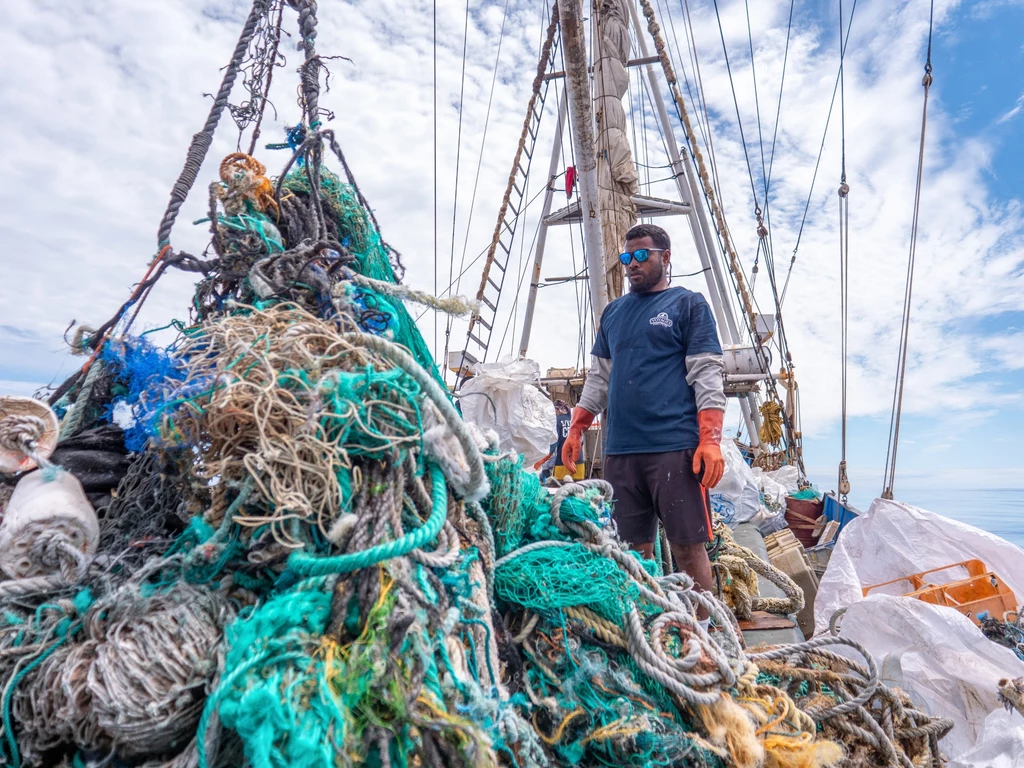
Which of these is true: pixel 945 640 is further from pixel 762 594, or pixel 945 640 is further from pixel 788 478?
pixel 788 478

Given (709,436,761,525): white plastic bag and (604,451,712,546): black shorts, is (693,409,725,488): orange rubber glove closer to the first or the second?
(604,451,712,546): black shorts

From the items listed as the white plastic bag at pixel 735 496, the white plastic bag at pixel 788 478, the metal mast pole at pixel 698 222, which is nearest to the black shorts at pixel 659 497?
the white plastic bag at pixel 735 496

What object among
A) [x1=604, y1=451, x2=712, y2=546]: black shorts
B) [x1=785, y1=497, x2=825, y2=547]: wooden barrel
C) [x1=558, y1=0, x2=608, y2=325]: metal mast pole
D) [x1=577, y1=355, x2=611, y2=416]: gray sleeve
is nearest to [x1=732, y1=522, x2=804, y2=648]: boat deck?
[x1=604, y1=451, x2=712, y2=546]: black shorts

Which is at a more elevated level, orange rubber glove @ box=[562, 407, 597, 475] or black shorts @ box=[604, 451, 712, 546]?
orange rubber glove @ box=[562, 407, 597, 475]

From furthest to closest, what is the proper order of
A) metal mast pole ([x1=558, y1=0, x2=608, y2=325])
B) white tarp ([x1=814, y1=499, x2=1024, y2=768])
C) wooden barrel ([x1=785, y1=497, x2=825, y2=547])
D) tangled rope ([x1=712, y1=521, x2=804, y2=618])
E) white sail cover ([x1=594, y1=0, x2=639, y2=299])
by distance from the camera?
wooden barrel ([x1=785, y1=497, x2=825, y2=547]) < white sail cover ([x1=594, y1=0, x2=639, y2=299]) < metal mast pole ([x1=558, y1=0, x2=608, y2=325]) < tangled rope ([x1=712, y1=521, x2=804, y2=618]) < white tarp ([x1=814, y1=499, x2=1024, y2=768])

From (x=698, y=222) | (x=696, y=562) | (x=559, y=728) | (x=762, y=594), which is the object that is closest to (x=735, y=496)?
(x=762, y=594)

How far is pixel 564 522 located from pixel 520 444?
342cm

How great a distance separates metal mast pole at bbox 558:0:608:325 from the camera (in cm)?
457

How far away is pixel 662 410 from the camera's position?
97.2 inches

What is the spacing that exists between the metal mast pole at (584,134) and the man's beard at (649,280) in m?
2.46

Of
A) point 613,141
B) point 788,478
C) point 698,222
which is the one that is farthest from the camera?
point 698,222

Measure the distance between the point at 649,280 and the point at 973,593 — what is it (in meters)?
2.04

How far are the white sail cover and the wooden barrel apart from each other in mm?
3343

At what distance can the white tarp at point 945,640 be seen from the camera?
173 cm
